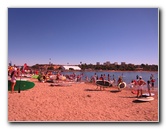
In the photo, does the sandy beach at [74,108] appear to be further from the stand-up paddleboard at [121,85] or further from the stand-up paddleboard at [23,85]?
the stand-up paddleboard at [121,85]

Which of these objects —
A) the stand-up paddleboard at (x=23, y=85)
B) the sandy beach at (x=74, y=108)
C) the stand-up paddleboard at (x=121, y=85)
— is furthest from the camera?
the stand-up paddleboard at (x=121, y=85)

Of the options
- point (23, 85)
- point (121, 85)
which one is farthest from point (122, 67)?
point (23, 85)

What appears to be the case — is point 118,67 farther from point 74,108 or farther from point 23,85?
point 23,85

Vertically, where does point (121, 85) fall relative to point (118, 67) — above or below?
below

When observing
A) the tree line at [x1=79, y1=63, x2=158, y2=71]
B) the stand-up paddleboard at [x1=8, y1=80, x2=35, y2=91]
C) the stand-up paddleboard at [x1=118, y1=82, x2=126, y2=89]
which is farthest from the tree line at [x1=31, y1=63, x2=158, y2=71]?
the stand-up paddleboard at [x1=118, y1=82, x2=126, y2=89]

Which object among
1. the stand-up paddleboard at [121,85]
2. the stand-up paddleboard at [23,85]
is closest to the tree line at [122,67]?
the stand-up paddleboard at [121,85]

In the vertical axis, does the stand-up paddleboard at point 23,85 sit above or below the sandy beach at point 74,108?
above

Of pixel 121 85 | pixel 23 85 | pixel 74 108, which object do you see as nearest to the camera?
pixel 74 108

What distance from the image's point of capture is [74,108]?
4961mm

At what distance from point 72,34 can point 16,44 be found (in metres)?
1.06

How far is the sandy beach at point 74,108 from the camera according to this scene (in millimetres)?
4781

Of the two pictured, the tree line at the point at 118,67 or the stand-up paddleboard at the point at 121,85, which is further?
the stand-up paddleboard at the point at 121,85

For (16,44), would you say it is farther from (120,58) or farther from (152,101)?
(152,101)
